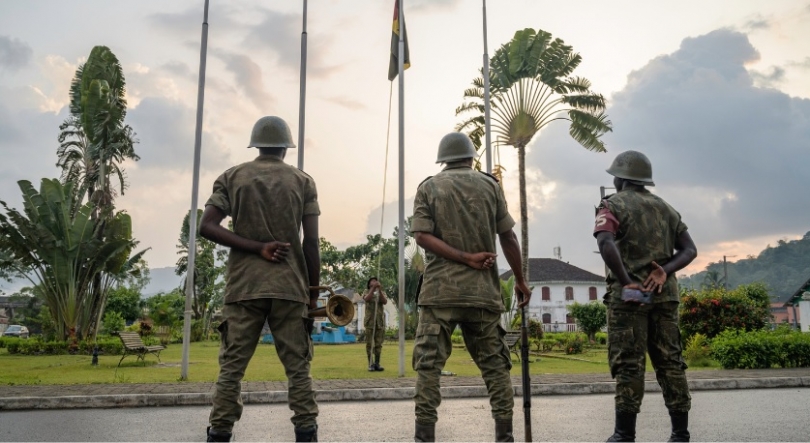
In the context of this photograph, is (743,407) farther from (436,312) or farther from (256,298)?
(256,298)

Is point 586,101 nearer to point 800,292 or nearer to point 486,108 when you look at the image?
point 486,108

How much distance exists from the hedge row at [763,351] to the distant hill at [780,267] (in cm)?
12203

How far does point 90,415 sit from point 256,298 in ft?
14.4

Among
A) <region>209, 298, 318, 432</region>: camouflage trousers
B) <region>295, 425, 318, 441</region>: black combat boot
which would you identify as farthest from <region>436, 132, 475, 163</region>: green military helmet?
<region>295, 425, 318, 441</region>: black combat boot

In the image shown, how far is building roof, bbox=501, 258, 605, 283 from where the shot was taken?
242ft

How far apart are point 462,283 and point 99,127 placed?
83.1 feet

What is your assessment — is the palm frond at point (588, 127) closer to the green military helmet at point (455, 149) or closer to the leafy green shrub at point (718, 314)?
the leafy green shrub at point (718, 314)

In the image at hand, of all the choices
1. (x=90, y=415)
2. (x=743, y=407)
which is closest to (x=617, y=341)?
(x=743, y=407)

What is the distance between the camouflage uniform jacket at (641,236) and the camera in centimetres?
511

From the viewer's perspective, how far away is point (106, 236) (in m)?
25.7

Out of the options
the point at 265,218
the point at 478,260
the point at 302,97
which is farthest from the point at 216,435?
the point at 302,97

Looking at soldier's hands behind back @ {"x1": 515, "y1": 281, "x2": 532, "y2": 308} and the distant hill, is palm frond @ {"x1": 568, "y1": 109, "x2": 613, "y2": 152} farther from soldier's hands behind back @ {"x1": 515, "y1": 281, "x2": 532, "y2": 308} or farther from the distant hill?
the distant hill

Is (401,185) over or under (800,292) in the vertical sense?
over

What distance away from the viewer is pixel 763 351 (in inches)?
557
